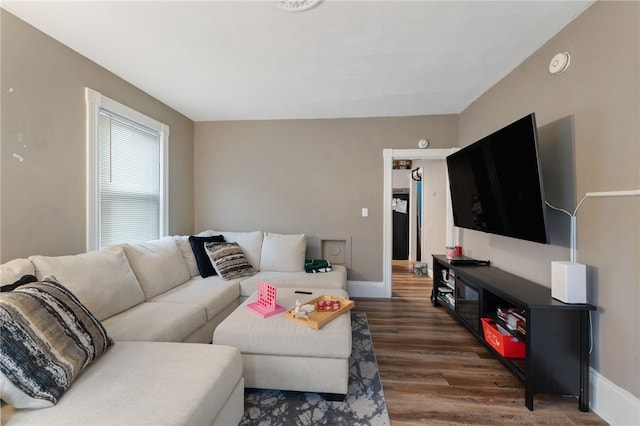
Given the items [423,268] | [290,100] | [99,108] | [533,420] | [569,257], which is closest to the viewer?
[533,420]

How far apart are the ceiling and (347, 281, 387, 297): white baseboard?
228 centimetres

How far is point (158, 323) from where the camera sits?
1671 millimetres

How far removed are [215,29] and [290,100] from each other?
1.22 m

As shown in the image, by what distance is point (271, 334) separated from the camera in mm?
1566

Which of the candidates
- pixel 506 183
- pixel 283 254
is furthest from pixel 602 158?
pixel 283 254

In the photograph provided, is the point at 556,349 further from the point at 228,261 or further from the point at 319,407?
the point at 228,261

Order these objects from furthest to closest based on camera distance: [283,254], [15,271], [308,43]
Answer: [283,254], [308,43], [15,271]

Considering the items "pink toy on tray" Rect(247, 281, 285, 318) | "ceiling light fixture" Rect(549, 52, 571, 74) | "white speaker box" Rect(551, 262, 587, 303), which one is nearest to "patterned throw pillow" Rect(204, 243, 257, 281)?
"pink toy on tray" Rect(247, 281, 285, 318)

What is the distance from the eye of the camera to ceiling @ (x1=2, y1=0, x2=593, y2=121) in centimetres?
158

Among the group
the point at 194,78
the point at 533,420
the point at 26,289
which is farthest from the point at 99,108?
the point at 533,420

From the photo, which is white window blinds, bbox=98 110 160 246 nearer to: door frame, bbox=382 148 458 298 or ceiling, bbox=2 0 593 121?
ceiling, bbox=2 0 593 121

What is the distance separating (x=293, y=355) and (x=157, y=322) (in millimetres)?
919

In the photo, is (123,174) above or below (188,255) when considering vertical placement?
above

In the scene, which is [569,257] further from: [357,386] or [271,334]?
[271,334]
